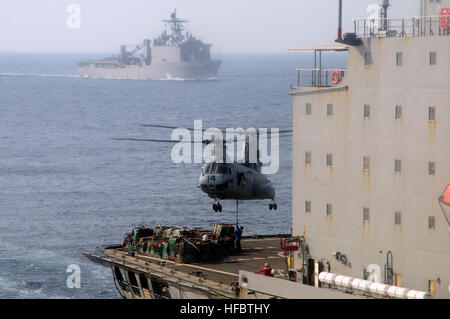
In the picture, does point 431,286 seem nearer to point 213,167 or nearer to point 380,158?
point 380,158

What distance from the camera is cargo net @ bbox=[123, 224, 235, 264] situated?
41375 millimetres

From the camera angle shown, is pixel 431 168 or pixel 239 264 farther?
pixel 239 264

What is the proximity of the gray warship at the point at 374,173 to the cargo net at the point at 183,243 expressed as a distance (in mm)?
5143

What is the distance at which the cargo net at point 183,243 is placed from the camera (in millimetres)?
41375

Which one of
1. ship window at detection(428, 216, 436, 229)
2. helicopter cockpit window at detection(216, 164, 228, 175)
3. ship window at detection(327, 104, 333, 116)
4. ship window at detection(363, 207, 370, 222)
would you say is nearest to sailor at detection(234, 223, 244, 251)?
helicopter cockpit window at detection(216, 164, 228, 175)

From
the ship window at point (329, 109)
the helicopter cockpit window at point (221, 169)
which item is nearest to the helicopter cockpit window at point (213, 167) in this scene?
the helicopter cockpit window at point (221, 169)

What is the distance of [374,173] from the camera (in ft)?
103

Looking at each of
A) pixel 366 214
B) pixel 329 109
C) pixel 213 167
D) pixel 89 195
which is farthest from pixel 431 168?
pixel 89 195

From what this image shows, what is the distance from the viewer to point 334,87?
32.7 metres

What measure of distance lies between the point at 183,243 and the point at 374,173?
13.1 metres

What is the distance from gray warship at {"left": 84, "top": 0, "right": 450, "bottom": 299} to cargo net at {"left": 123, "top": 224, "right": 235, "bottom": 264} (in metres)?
5.14
